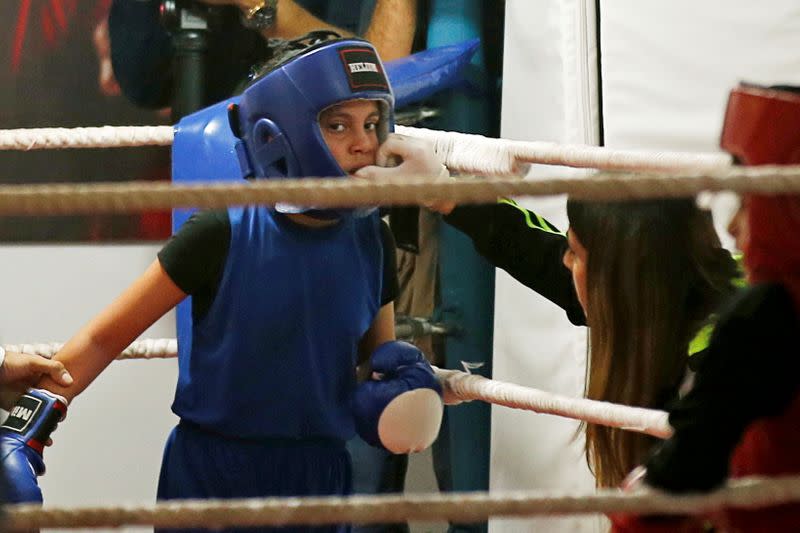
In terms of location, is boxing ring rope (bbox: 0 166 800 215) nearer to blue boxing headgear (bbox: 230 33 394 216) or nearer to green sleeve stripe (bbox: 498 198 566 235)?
blue boxing headgear (bbox: 230 33 394 216)

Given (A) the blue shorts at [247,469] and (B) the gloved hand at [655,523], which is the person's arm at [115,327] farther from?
(B) the gloved hand at [655,523]

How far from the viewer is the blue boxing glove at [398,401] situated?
1.16 metres

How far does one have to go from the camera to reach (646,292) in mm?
1221

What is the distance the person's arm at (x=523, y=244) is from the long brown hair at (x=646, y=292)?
0.77 feet

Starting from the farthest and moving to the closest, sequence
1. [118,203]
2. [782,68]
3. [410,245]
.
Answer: [410,245] → [782,68] → [118,203]

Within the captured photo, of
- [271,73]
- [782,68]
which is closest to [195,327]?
[271,73]

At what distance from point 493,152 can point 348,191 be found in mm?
718

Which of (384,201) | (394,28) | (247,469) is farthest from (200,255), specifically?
(394,28)

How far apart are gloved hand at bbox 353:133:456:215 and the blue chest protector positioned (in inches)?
3.4

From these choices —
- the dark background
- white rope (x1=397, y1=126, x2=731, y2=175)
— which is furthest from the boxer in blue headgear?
the dark background

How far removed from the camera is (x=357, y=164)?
1.19 m

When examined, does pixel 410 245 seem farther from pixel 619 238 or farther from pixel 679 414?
pixel 679 414

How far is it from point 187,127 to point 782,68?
34.0 inches

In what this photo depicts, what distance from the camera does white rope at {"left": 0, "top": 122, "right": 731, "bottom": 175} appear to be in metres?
1.18
